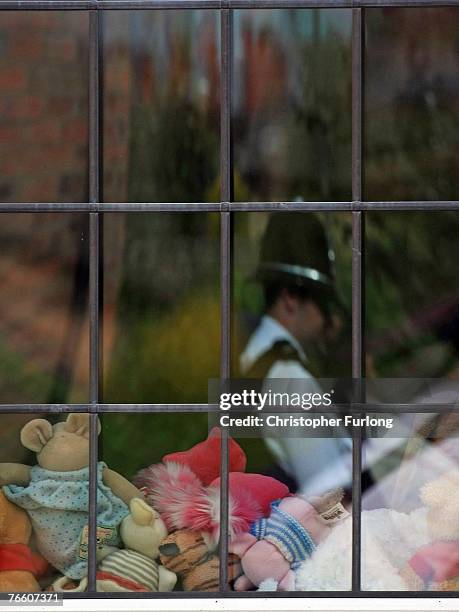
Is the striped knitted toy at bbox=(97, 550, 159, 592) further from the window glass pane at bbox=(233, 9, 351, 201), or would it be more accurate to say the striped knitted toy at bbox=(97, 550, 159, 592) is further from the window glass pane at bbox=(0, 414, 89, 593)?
the window glass pane at bbox=(233, 9, 351, 201)

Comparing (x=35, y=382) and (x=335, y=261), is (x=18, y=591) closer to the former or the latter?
(x=35, y=382)

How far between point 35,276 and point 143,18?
183 centimetres

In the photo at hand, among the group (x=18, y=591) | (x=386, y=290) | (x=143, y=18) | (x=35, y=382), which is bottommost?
(x=18, y=591)

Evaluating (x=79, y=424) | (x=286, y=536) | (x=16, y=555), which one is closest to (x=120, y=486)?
(x=79, y=424)

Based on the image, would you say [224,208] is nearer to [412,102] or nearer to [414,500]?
[412,102]

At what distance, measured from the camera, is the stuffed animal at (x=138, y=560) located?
571 centimetres

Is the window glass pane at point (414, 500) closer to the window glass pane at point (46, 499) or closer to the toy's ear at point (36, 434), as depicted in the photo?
the window glass pane at point (46, 499)

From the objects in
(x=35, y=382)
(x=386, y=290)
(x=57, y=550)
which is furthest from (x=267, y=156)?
(x=57, y=550)

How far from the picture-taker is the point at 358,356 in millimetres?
5719

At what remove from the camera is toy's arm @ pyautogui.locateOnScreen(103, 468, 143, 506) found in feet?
18.9

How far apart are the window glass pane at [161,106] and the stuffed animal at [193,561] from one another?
2.22 metres

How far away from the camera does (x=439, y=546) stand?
575 centimetres

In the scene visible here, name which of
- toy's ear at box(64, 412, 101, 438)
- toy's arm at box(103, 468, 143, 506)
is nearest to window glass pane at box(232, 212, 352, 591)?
toy's arm at box(103, 468, 143, 506)

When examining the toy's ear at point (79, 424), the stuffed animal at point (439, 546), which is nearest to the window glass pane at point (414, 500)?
the stuffed animal at point (439, 546)
